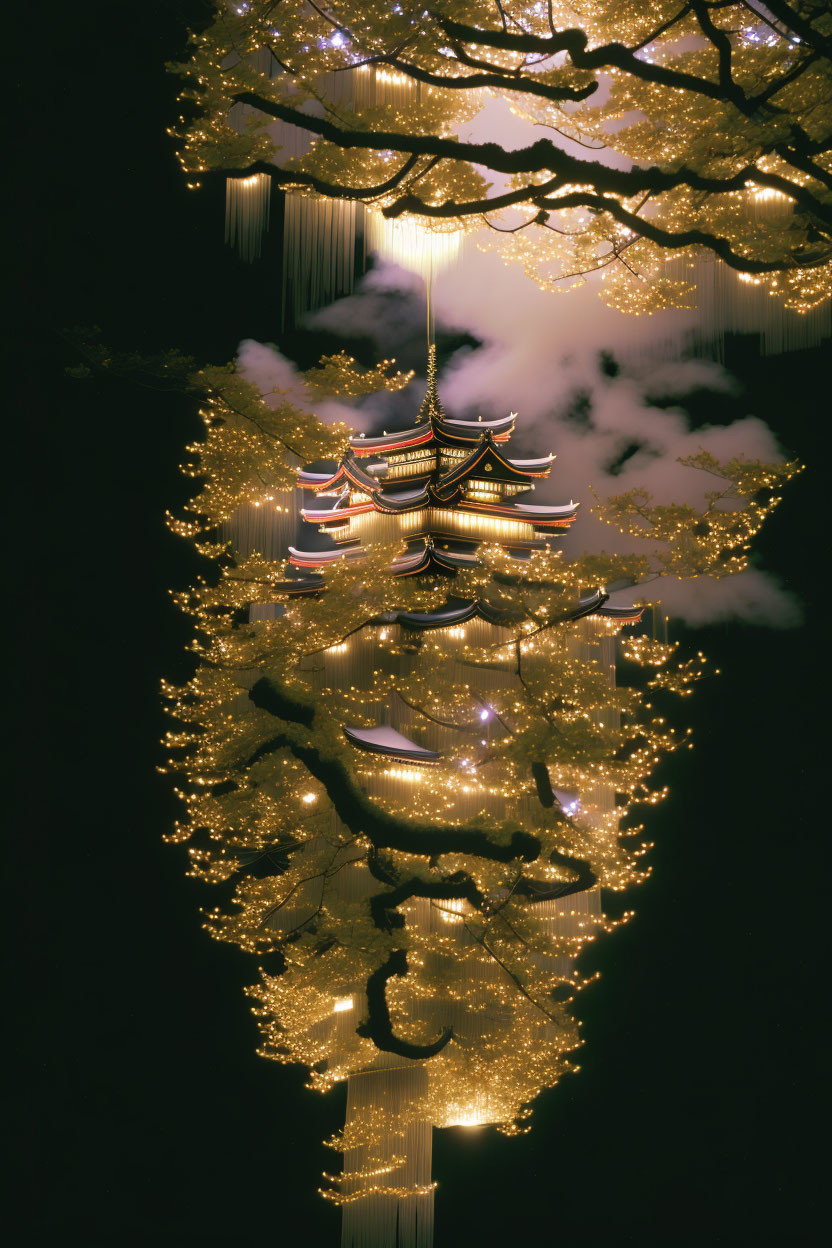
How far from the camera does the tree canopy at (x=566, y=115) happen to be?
3.82 metres

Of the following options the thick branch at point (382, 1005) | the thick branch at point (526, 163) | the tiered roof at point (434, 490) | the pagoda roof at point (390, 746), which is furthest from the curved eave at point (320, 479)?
Result: the thick branch at point (526, 163)

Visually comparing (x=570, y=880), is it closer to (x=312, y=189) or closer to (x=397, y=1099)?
(x=397, y=1099)

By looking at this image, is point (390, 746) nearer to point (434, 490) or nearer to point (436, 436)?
point (434, 490)

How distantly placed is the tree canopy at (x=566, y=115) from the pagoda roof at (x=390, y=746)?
3865 mm

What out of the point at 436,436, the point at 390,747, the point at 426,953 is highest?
the point at 436,436

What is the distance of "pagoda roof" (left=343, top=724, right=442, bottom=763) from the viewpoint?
761 centimetres

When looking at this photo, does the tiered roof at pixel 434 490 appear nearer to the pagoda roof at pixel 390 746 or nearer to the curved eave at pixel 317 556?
the curved eave at pixel 317 556

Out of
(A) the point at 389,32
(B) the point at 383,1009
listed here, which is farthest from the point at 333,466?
(A) the point at 389,32

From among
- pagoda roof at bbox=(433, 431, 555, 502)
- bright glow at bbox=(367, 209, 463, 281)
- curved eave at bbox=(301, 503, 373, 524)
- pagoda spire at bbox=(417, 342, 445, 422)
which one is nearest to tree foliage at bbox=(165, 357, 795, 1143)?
bright glow at bbox=(367, 209, 463, 281)

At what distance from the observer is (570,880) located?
8.34 meters

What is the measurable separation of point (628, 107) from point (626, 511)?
2266 mm

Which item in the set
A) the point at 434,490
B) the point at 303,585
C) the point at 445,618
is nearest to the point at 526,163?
the point at 445,618

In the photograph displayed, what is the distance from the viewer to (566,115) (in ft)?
18.2

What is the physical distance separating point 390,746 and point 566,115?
15.5 ft
